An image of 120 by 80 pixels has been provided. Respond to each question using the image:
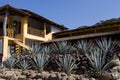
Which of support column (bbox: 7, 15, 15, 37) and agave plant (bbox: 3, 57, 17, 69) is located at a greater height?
support column (bbox: 7, 15, 15, 37)

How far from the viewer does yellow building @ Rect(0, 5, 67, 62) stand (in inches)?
901

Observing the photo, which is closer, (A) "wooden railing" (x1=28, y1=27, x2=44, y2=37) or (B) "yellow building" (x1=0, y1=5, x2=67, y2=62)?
(B) "yellow building" (x1=0, y1=5, x2=67, y2=62)

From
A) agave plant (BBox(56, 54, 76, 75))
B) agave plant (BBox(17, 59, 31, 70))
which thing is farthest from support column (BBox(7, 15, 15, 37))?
agave plant (BBox(56, 54, 76, 75))

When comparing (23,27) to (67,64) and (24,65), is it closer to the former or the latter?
(24,65)

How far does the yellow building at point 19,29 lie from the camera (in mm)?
22891

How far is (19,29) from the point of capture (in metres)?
27.4

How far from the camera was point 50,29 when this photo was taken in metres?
31.0

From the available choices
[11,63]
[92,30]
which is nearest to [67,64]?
[11,63]

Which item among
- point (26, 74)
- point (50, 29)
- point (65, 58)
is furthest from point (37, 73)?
point (50, 29)

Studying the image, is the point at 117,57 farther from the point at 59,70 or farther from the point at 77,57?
the point at 59,70

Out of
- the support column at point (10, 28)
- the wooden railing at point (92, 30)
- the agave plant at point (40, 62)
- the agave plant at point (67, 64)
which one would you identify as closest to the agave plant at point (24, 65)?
the agave plant at point (40, 62)

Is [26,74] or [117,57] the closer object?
[117,57]

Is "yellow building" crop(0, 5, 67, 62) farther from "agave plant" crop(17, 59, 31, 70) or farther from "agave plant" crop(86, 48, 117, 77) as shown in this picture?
"agave plant" crop(86, 48, 117, 77)

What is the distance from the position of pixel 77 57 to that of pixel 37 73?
8.31 ft
